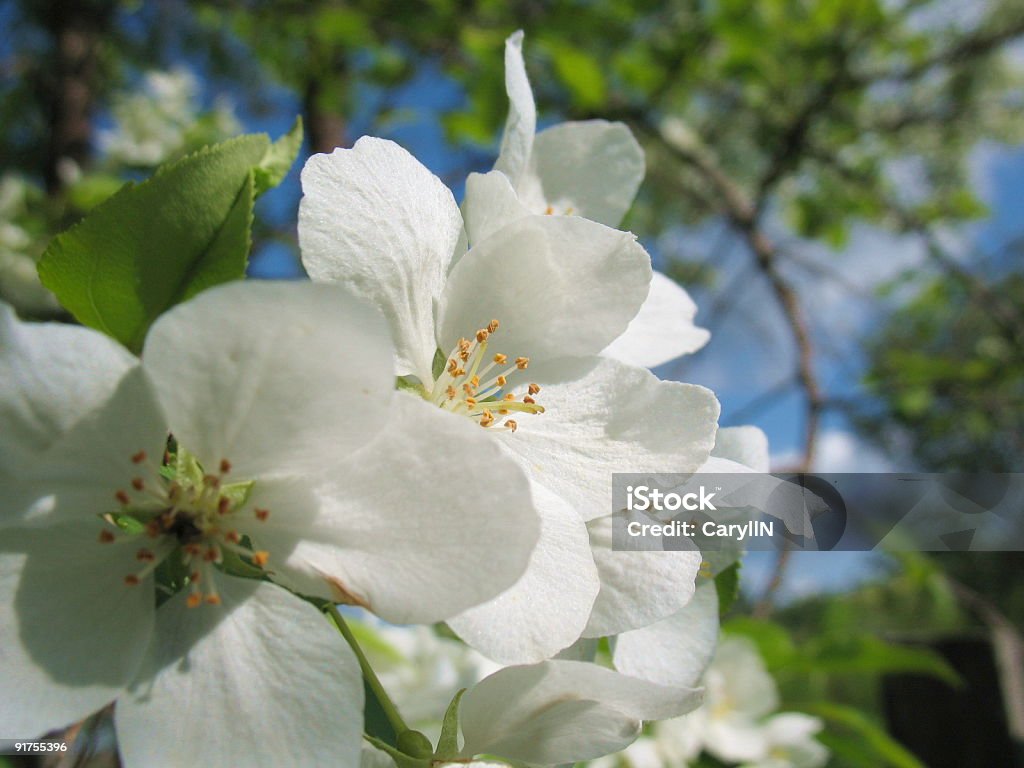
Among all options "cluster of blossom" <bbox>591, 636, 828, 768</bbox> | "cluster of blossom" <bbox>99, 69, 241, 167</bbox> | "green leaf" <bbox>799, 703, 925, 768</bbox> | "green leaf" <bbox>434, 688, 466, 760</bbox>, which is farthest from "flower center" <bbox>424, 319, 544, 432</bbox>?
"cluster of blossom" <bbox>99, 69, 241, 167</bbox>

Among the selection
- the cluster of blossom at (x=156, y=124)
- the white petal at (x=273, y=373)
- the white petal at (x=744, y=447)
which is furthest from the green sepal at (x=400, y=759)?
the cluster of blossom at (x=156, y=124)

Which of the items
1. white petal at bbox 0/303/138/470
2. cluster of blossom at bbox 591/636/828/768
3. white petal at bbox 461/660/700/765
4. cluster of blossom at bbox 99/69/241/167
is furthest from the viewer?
cluster of blossom at bbox 99/69/241/167

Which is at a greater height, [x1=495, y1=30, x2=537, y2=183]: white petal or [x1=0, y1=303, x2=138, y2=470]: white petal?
[x1=495, y1=30, x2=537, y2=183]: white petal

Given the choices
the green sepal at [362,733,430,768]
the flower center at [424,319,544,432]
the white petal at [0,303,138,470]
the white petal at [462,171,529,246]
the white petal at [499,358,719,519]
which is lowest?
the green sepal at [362,733,430,768]

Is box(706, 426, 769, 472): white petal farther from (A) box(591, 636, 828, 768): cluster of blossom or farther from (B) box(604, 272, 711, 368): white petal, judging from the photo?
(A) box(591, 636, 828, 768): cluster of blossom

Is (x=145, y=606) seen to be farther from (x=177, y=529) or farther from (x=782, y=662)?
(x=782, y=662)

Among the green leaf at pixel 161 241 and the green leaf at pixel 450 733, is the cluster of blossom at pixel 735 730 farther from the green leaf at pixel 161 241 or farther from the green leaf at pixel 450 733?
the green leaf at pixel 161 241

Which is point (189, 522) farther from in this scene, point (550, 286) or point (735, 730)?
point (735, 730)
